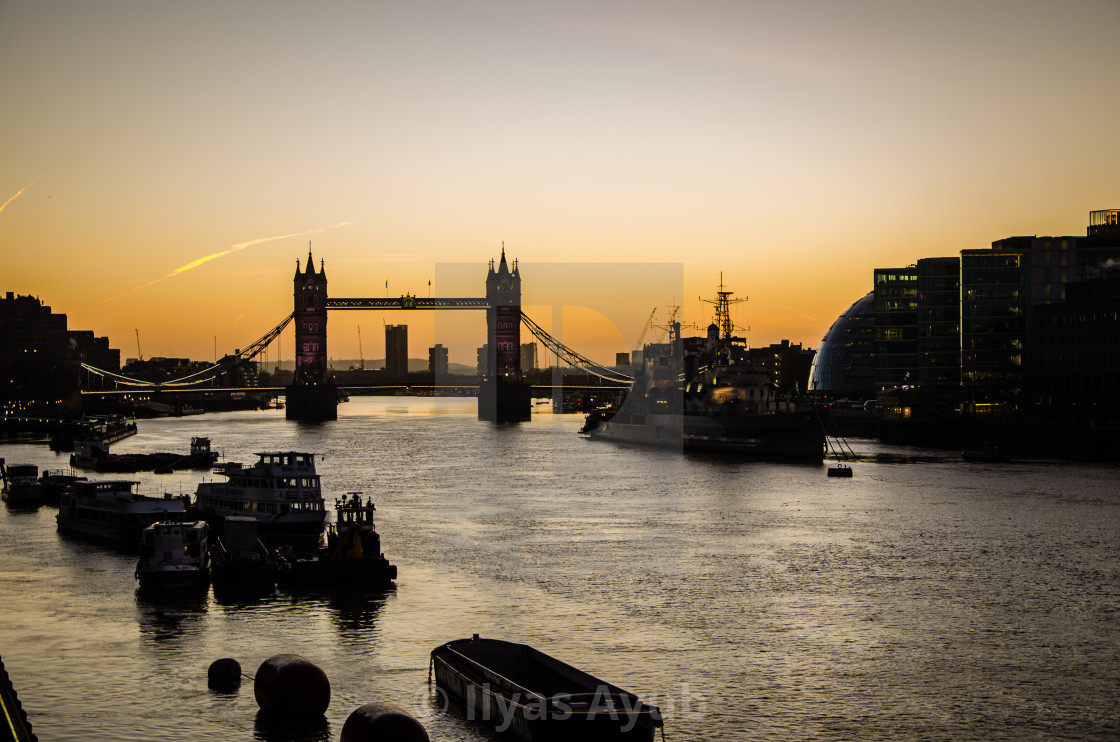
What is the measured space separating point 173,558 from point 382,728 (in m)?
18.2

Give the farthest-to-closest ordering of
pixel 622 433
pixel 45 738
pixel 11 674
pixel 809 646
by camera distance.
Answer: pixel 622 433, pixel 809 646, pixel 11 674, pixel 45 738

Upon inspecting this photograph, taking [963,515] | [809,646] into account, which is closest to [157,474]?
[963,515]

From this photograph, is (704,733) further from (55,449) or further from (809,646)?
(55,449)

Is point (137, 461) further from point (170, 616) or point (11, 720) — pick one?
point (11, 720)

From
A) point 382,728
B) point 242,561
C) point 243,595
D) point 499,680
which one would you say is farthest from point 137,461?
point 382,728

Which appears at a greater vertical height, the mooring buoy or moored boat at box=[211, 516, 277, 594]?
moored boat at box=[211, 516, 277, 594]

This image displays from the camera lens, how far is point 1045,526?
46.1m

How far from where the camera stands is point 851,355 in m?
180

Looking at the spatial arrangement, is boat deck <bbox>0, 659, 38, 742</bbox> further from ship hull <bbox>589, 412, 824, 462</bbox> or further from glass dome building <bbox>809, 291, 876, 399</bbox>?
glass dome building <bbox>809, 291, 876, 399</bbox>

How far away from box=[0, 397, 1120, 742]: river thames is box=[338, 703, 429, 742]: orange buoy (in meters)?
2.61

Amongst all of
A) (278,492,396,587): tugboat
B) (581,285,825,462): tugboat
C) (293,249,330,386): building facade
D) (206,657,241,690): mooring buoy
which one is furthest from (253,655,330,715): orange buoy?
(293,249,330,386): building facade

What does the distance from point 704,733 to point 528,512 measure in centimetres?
3184

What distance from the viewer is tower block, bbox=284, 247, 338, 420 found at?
6954 inches

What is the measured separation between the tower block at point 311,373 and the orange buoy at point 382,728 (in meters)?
161
